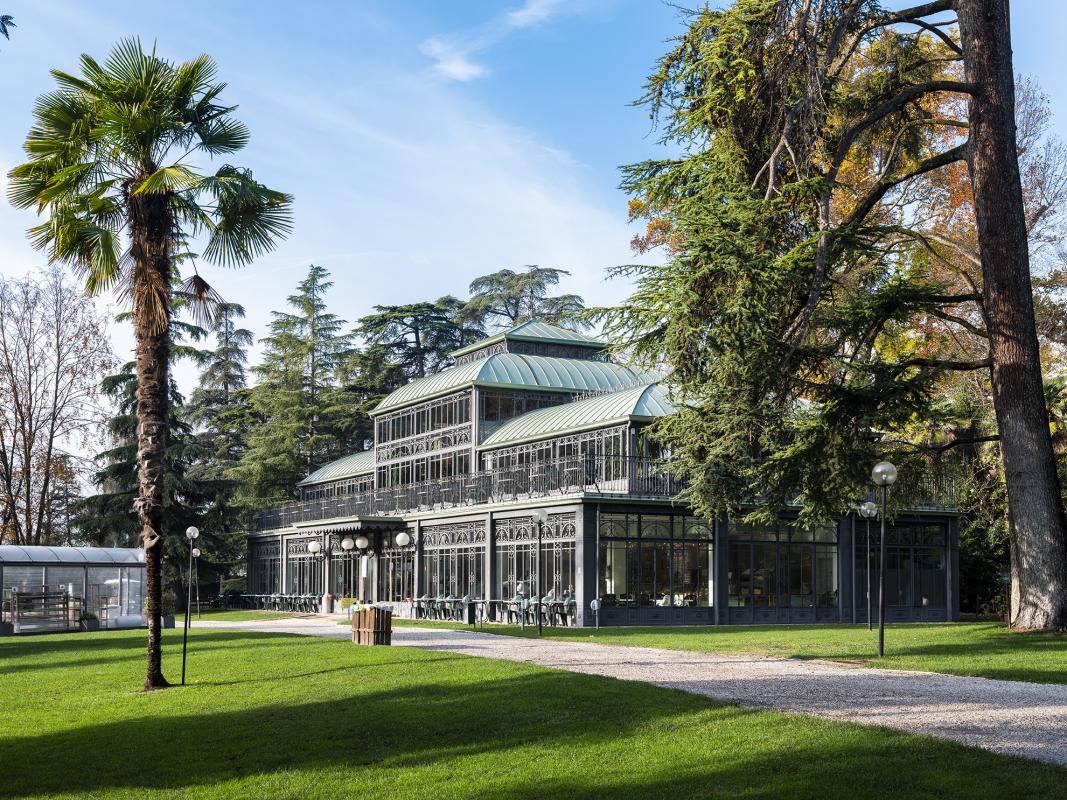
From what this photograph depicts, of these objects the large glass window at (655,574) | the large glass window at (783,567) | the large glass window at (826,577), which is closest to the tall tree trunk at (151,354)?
the large glass window at (655,574)

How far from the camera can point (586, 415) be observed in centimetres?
3628

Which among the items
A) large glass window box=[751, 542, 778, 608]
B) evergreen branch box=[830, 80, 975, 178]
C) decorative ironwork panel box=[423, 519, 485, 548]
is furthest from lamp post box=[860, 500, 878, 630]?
evergreen branch box=[830, 80, 975, 178]

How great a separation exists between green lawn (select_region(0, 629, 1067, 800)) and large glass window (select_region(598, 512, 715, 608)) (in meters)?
15.8

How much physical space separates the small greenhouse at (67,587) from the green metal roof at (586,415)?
13.0 metres

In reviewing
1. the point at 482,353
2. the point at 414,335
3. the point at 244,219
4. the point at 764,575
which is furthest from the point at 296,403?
the point at 244,219

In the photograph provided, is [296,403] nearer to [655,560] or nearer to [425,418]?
[425,418]

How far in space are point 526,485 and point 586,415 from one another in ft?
9.92

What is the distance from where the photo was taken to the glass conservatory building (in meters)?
32.5

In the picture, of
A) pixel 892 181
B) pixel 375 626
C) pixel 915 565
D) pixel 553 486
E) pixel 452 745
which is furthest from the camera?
pixel 915 565

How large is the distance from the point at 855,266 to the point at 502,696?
979cm

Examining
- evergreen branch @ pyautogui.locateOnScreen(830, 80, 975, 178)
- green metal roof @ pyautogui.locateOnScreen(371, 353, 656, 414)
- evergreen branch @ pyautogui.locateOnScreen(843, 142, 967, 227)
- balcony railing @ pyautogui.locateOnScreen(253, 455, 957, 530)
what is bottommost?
balcony railing @ pyautogui.locateOnScreen(253, 455, 957, 530)

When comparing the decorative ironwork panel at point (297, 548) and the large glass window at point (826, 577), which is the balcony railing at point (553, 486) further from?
the decorative ironwork panel at point (297, 548)

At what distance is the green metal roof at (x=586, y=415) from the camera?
33.9 meters

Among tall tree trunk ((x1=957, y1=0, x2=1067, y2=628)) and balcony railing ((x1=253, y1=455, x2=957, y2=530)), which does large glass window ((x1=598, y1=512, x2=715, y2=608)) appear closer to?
balcony railing ((x1=253, y1=455, x2=957, y2=530))
